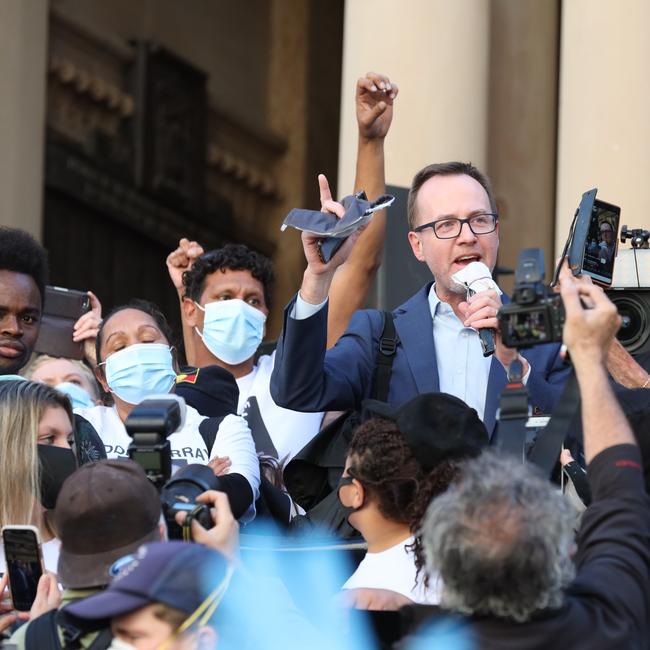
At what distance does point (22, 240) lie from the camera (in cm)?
646

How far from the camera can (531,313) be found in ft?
13.7

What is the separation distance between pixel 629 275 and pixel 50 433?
2.37 metres

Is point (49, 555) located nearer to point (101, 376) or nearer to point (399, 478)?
point (399, 478)

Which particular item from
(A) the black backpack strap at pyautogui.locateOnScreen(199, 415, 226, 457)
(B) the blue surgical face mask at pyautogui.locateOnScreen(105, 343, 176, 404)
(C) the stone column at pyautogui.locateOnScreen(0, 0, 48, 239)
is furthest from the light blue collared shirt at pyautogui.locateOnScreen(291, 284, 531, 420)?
(C) the stone column at pyautogui.locateOnScreen(0, 0, 48, 239)

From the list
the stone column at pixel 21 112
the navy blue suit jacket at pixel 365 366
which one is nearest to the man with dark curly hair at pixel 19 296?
the navy blue suit jacket at pixel 365 366

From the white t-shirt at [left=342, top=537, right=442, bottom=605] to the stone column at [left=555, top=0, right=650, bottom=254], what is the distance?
16.6 feet

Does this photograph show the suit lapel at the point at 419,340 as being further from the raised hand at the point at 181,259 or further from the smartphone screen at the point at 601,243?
the raised hand at the point at 181,259

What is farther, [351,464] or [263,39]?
[263,39]

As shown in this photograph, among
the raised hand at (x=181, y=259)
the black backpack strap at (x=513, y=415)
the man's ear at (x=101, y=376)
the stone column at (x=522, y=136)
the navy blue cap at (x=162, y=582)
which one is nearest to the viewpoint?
the navy blue cap at (x=162, y=582)

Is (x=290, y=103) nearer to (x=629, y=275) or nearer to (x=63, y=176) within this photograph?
(x=63, y=176)

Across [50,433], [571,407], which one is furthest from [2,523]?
[571,407]

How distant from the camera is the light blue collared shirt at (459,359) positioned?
5656 millimetres

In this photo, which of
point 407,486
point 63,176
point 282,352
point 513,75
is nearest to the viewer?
point 407,486

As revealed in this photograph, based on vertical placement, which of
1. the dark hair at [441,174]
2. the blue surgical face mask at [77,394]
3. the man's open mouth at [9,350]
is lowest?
the blue surgical face mask at [77,394]
